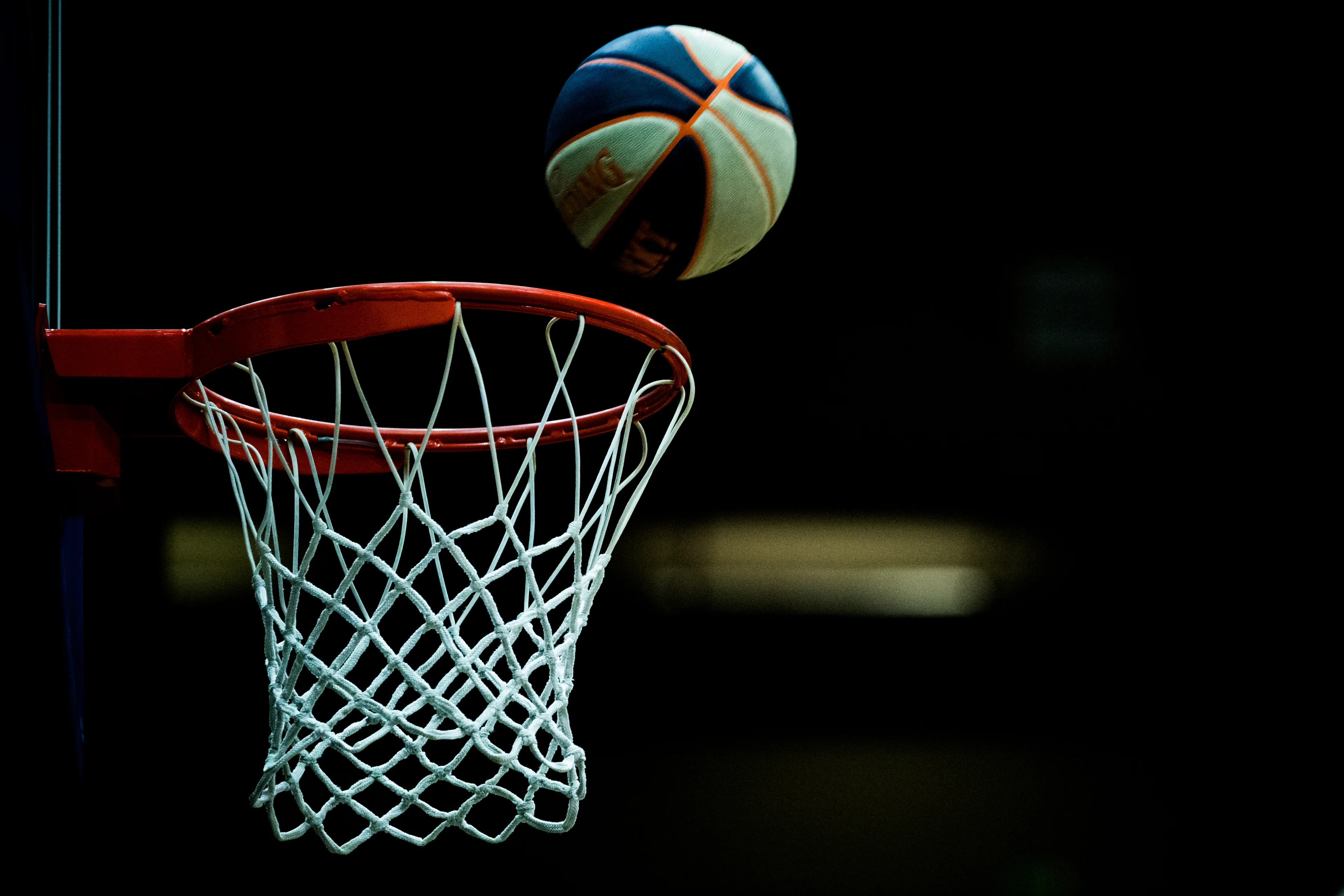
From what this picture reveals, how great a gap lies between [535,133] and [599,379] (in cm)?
53

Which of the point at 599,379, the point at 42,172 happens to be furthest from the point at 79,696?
the point at 599,379

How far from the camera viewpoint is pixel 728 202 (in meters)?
1.47

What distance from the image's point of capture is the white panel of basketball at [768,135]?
1.45 meters

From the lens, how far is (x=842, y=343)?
2.65m

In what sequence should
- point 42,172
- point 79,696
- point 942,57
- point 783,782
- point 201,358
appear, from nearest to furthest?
point 201,358 → point 79,696 → point 42,172 → point 942,57 → point 783,782

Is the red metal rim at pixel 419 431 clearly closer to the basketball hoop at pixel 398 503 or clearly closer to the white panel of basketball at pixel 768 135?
the basketball hoop at pixel 398 503

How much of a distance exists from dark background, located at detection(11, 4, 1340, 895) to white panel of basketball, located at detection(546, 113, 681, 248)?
92cm

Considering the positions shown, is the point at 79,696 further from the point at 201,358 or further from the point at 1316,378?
the point at 1316,378

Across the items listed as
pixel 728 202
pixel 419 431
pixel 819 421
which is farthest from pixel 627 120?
pixel 819 421

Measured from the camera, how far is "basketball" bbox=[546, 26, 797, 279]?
1431 mm

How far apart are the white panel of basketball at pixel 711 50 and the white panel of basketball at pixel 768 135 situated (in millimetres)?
35

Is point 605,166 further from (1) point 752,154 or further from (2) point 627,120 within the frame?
(1) point 752,154

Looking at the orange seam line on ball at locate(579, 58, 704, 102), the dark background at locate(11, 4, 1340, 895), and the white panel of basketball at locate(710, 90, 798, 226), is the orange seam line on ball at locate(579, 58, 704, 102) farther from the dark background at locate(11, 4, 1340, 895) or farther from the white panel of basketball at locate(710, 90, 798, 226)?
the dark background at locate(11, 4, 1340, 895)

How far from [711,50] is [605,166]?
0.21m
